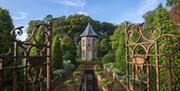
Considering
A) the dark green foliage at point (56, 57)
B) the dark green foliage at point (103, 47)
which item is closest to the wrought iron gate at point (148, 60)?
the dark green foliage at point (56, 57)

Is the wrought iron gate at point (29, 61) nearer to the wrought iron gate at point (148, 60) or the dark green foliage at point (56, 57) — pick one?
the wrought iron gate at point (148, 60)

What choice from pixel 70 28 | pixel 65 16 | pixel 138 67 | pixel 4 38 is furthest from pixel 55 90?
pixel 65 16

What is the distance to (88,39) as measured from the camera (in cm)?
4438

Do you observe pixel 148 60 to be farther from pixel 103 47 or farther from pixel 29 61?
pixel 103 47

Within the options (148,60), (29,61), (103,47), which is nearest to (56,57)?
(148,60)

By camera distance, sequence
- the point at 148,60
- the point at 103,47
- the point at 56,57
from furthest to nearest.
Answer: the point at 103,47 < the point at 56,57 < the point at 148,60

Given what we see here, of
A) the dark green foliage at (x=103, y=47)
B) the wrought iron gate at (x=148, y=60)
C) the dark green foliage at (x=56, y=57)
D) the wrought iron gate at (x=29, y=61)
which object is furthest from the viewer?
the dark green foliage at (x=103, y=47)

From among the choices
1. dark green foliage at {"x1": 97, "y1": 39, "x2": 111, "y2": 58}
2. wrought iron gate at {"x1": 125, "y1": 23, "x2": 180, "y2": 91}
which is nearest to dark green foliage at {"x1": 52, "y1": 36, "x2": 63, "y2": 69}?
wrought iron gate at {"x1": 125, "y1": 23, "x2": 180, "y2": 91}

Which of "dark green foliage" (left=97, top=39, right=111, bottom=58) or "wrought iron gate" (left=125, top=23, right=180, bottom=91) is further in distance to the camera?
"dark green foliage" (left=97, top=39, right=111, bottom=58)

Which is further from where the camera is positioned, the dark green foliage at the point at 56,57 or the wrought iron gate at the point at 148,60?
the dark green foliage at the point at 56,57

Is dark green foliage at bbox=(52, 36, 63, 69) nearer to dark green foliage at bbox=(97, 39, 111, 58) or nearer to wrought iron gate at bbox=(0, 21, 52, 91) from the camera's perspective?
wrought iron gate at bbox=(0, 21, 52, 91)

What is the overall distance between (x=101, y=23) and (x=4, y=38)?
5370 cm

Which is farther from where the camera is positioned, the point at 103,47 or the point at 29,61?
the point at 103,47

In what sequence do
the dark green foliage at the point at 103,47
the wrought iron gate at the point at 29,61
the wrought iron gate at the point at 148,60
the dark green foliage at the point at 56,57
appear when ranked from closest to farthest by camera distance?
the wrought iron gate at the point at 29,61
the wrought iron gate at the point at 148,60
the dark green foliage at the point at 56,57
the dark green foliage at the point at 103,47
